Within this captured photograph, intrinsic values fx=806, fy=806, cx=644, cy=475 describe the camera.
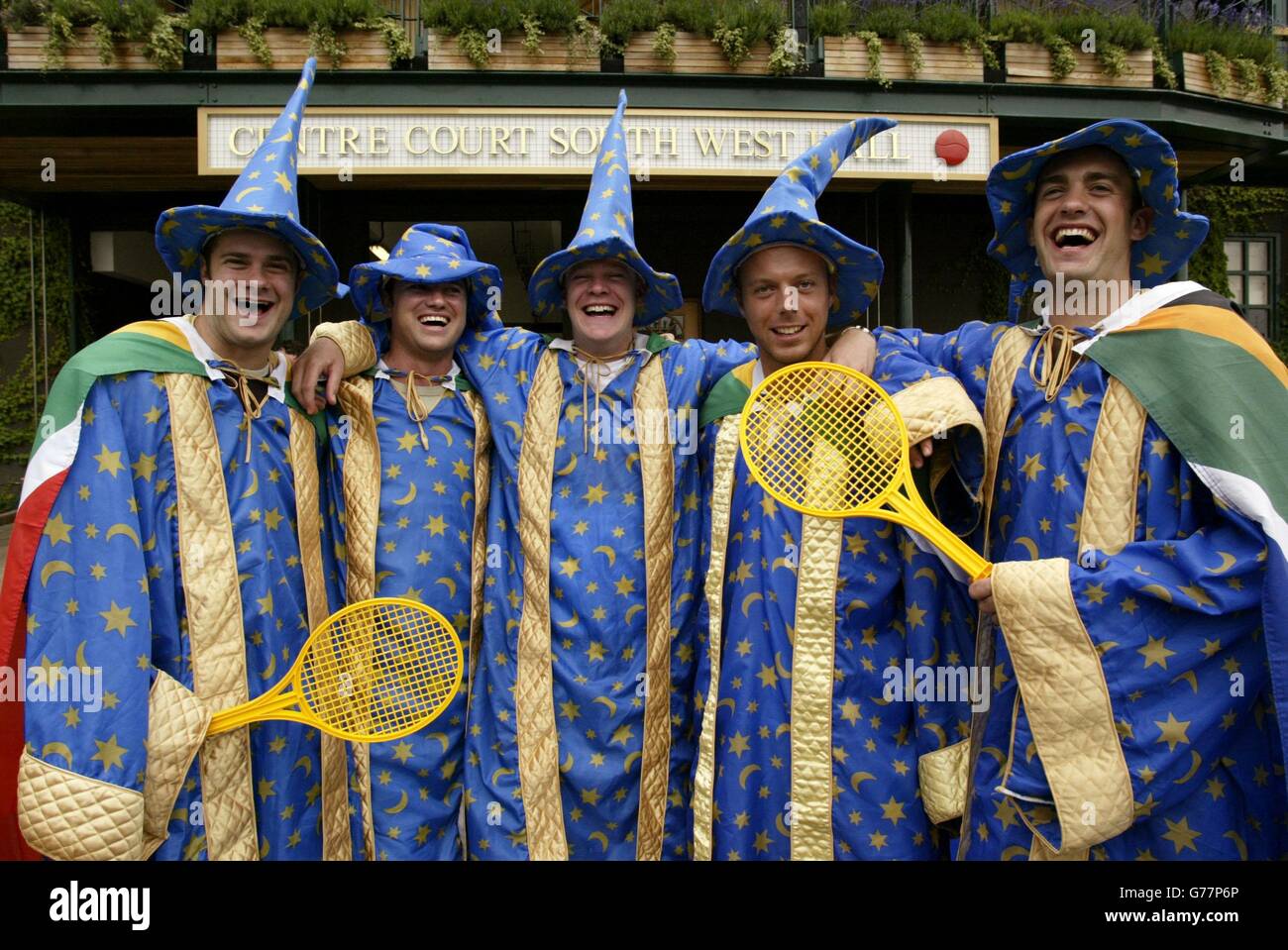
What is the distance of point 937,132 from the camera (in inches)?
318

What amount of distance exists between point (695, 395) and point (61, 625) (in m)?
2.02

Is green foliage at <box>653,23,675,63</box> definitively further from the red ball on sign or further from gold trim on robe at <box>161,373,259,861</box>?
gold trim on robe at <box>161,373,259,861</box>

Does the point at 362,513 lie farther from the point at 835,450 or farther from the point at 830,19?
the point at 830,19

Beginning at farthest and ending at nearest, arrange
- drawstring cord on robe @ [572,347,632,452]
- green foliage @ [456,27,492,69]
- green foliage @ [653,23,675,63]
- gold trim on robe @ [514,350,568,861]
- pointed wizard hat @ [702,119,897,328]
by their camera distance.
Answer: green foliage @ [653,23,675,63] < green foliage @ [456,27,492,69] < drawstring cord on robe @ [572,347,632,452] < gold trim on robe @ [514,350,568,861] < pointed wizard hat @ [702,119,897,328]

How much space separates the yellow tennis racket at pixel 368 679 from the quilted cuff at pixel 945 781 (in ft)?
4.60

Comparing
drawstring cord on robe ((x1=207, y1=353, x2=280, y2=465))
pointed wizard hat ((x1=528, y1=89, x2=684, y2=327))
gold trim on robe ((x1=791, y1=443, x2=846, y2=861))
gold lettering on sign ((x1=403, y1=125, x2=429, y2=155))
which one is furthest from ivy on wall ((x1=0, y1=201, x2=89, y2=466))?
gold trim on robe ((x1=791, y1=443, x2=846, y2=861))

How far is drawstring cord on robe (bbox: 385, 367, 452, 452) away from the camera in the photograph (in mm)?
2869

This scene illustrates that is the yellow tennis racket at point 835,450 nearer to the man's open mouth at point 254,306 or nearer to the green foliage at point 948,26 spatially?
the man's open mouth at point 254,306

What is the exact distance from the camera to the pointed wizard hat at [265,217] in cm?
249

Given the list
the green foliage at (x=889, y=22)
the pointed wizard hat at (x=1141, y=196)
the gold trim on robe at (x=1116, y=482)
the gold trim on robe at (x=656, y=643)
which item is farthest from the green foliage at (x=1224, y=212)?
the gold trim on robe at (x=656, y=643)

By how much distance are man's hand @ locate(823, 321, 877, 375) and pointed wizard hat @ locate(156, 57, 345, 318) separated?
167 centimetres

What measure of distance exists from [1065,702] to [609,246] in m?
1.92

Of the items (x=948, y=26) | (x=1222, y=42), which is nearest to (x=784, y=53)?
(x=948, y=26)
